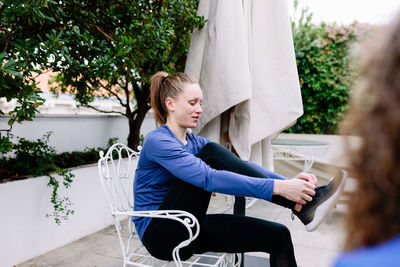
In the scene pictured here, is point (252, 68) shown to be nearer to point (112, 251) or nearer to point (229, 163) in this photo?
point (229, 163)

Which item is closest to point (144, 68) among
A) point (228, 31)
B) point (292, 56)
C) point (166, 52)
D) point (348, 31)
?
point (166, 52)

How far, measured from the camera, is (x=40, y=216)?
253cm

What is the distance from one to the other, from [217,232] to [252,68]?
133cm

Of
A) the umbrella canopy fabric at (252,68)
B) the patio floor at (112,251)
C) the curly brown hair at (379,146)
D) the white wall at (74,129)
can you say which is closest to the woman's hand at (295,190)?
the patio floor at (112,251)

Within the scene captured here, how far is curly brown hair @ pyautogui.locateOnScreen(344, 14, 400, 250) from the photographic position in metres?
0.57

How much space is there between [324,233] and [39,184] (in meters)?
2.35

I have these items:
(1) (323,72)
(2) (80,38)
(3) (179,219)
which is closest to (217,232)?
(3) (179,219)

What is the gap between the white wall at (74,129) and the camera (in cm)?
326

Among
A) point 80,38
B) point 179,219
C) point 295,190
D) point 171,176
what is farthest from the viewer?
point 80,38

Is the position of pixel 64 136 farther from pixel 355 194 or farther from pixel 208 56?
pixel 355 194

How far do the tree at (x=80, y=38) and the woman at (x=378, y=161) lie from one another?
5.14ft

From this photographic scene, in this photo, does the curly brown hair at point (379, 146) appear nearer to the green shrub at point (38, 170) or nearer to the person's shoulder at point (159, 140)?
the person's shoulder at point (159, 140)

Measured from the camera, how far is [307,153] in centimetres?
380

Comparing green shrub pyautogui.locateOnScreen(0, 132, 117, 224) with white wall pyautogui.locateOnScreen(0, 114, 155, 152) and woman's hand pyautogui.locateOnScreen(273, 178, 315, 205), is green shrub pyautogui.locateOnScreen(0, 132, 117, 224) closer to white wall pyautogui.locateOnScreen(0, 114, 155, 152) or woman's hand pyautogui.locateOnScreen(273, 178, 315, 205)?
white wall pyautogui.locateOnScreen(0, 114, 155, 152)
